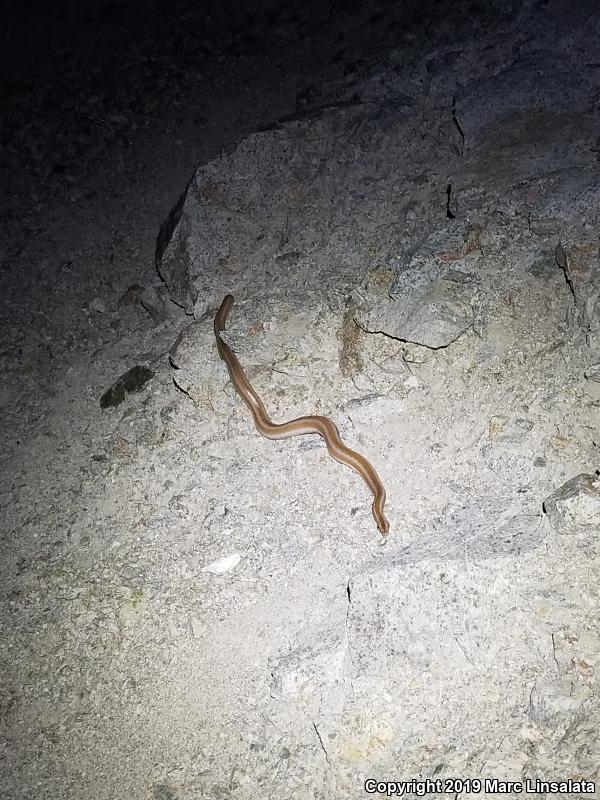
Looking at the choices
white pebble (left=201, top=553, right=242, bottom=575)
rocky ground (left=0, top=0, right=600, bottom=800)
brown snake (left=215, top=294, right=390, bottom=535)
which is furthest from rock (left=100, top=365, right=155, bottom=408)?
white pebble (left=201, top=553, right=242, bottom=575)

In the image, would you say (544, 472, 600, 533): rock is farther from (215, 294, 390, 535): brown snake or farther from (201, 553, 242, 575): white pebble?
(201, 553, 242, 575): white pebble

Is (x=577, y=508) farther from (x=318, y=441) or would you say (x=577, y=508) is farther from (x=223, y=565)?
(x=223, y=565)

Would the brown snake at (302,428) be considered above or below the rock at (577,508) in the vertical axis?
above

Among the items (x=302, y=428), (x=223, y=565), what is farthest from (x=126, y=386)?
(x=223, y=565)

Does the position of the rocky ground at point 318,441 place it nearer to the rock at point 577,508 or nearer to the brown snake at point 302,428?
the rock at point 577,508

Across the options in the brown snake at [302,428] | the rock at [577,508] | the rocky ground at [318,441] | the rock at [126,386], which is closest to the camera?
Answer: the rocky ground at [318,441]

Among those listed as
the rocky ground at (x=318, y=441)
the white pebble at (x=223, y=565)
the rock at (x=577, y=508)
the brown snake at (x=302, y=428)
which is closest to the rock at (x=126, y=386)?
the rocky ground at (x=318, y=441)
